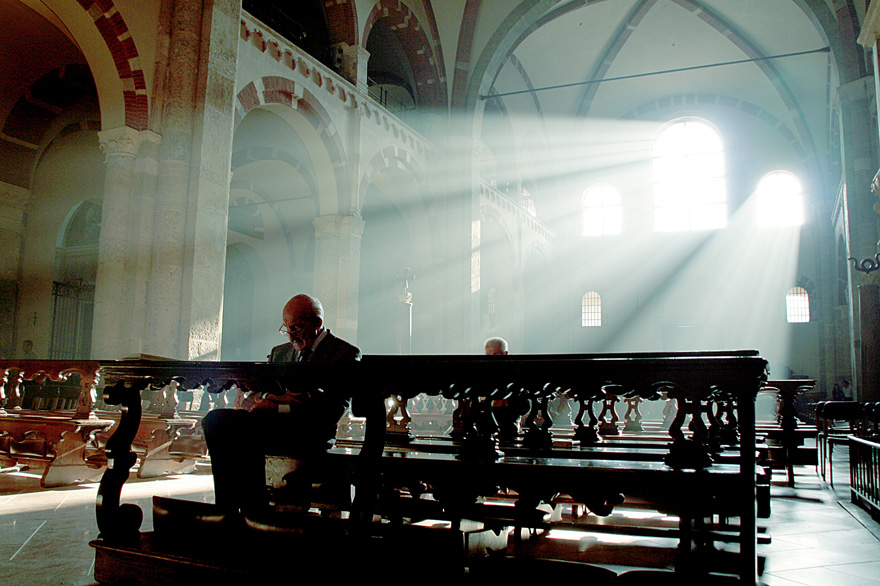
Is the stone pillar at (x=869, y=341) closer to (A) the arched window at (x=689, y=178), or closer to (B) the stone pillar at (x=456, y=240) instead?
(B) the stone pillar at (x=456, y=240)

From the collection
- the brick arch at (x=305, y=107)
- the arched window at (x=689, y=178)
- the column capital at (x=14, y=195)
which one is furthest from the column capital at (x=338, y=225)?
the arched window at (x=689, y=178)

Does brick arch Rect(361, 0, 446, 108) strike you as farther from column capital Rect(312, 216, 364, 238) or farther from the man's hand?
the man's hand

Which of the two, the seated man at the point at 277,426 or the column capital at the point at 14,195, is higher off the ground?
the column capital at the point at 14,195

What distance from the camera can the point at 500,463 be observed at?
225cm

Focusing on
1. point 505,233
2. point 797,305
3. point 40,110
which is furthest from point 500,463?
point 797,305

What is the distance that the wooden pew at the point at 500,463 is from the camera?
6.61ft

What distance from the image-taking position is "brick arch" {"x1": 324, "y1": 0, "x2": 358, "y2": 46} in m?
11.5

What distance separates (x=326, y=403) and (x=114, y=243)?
594 centimetres

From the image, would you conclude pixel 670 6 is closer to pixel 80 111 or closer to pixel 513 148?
pixel 513 148

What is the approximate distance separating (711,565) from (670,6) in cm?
1920

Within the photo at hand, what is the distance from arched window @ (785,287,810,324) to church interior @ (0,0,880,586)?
8 cm

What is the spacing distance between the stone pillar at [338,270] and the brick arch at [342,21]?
338 cm

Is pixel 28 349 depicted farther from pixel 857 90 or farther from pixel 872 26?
pixel 857 90

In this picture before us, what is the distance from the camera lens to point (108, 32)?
7.62 m
